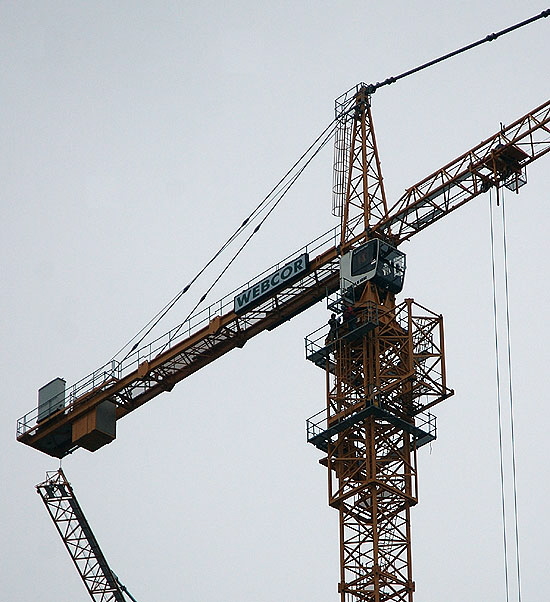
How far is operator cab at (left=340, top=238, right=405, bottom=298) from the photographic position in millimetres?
83375

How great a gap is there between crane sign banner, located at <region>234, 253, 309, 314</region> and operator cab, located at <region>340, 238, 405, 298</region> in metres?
2.08

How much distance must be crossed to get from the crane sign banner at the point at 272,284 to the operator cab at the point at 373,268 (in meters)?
2.08

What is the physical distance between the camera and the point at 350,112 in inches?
3617

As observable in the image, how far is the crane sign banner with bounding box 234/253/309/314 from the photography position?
85.2m

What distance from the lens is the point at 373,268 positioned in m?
83.3

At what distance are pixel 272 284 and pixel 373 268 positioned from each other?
5.48 metres

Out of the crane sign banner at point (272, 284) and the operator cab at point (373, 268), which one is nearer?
the operator cab at point (373, 268)

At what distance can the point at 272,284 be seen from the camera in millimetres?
86062

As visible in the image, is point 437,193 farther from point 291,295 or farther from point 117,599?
point 117,599

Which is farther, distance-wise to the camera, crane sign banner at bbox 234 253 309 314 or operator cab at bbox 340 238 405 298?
crane sign banner at bbox 234 253 309 314

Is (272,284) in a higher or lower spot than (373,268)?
higher

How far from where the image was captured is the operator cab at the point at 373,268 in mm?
83375

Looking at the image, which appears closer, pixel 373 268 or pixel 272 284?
pixel 373 268

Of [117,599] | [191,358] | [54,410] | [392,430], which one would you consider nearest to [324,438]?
[392,430]
